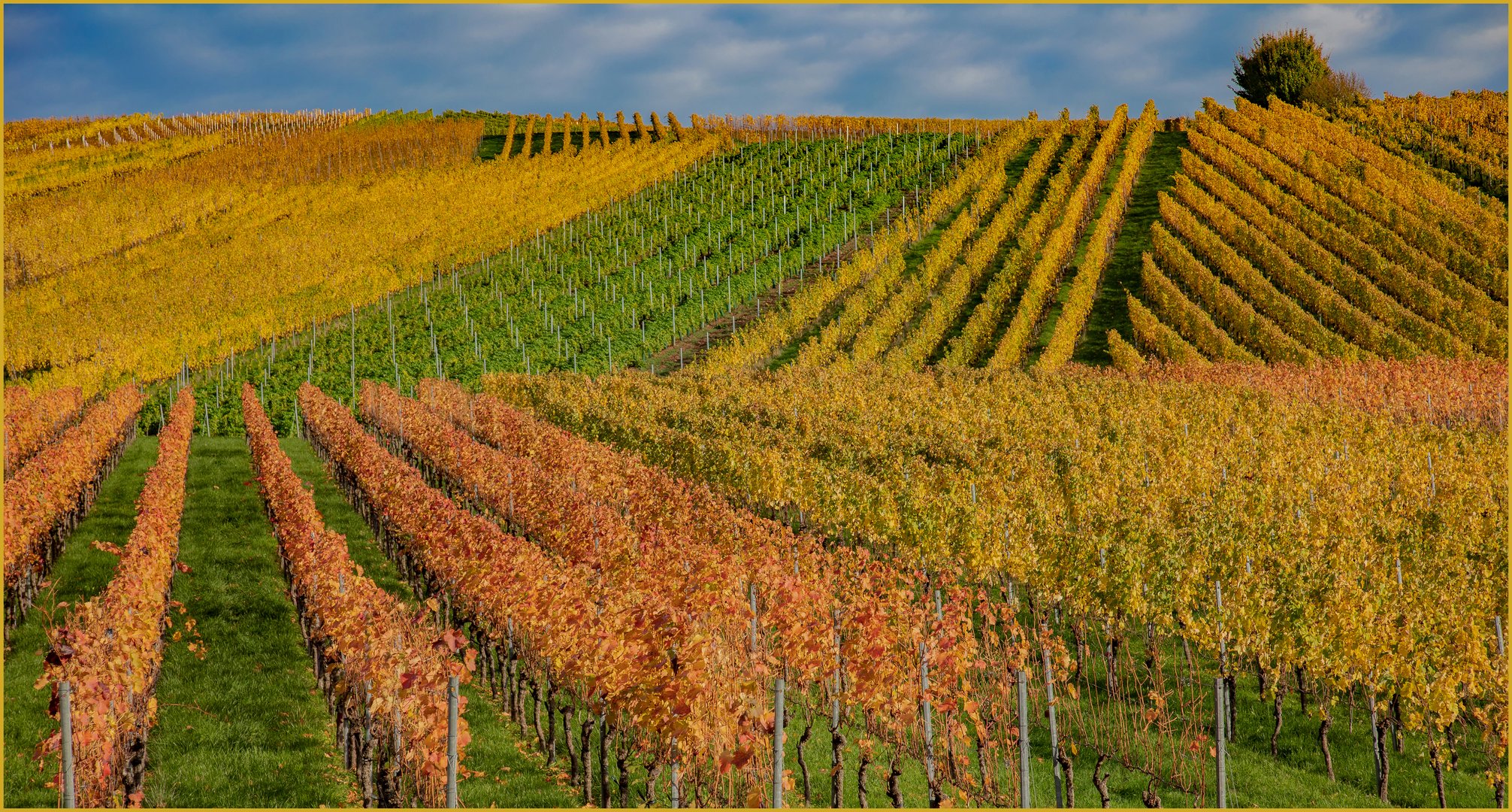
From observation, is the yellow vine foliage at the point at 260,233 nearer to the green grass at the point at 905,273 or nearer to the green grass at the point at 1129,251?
the green grass at the point at 905,273

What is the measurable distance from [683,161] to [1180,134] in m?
45.6

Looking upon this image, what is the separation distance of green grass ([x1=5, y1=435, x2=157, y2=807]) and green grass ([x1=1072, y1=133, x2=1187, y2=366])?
4680 cm

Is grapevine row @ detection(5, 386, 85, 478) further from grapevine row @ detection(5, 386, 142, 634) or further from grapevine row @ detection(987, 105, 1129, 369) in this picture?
grapevine row @ detection(987, 105, 1129, 369)

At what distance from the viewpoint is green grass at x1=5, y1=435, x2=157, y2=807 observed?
44.9 feet

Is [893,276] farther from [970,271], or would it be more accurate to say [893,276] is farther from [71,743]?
[71,743]

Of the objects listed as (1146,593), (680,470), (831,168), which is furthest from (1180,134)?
(1146,593)

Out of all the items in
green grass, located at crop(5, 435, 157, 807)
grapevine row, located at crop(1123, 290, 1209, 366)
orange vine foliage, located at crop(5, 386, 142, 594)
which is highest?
grapevine row, located at crop(1123, 290, 1209, 366)

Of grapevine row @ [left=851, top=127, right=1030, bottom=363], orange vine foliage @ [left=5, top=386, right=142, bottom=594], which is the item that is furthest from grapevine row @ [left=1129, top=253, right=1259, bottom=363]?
orange vine foliage @ [left=5, top=386, right=142, bottom=594]

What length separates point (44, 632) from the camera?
65.7ft

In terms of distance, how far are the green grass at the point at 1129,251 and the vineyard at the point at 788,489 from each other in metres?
0.48

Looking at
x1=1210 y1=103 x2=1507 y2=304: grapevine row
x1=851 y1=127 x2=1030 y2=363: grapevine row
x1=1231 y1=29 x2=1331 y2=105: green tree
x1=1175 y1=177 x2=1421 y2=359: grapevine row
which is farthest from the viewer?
x1=1231 y1=29 x2=1331 y2=105: green tree

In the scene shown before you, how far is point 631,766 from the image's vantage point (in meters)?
15.2

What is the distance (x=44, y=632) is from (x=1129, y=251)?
219 ft

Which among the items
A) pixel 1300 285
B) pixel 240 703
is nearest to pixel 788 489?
pixel 240 703
